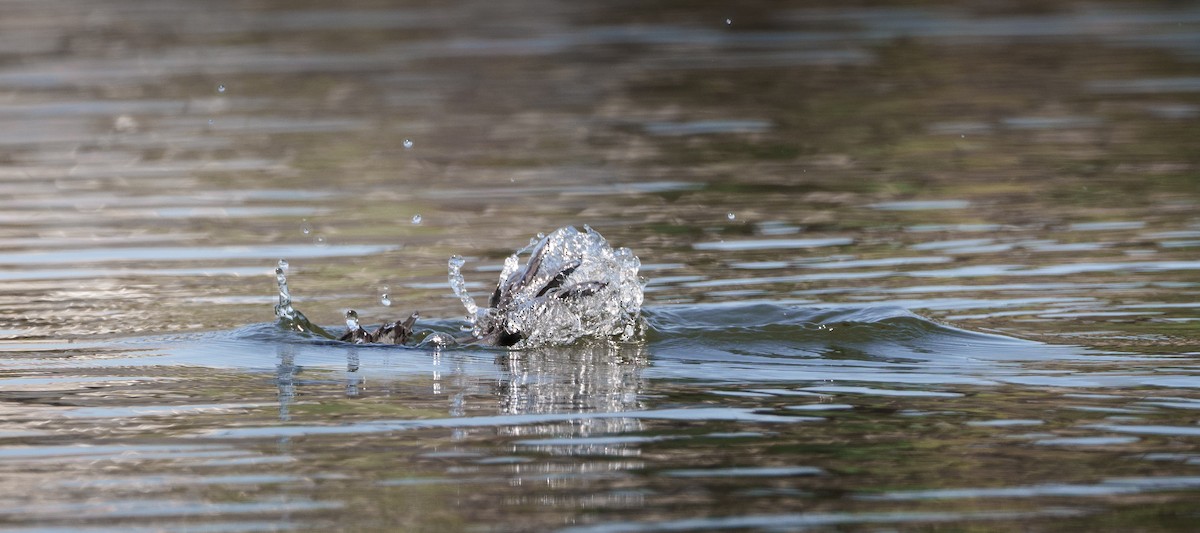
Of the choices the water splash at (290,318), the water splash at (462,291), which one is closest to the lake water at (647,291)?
the water splash at (290,318)

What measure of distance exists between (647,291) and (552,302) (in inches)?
45.7

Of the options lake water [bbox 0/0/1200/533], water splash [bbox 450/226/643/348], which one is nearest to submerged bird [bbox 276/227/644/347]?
water splash [bbox 450/226/643/348]

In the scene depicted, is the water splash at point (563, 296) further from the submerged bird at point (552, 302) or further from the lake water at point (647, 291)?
the lake water at point (647, 291)

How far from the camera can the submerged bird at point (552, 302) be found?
8.24 metres

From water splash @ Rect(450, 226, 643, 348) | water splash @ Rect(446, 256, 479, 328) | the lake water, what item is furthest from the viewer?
water splash @ Rect(446, 256, 479, 328)

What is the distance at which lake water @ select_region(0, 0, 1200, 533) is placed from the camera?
5.71 metres

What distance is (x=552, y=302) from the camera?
8.29m

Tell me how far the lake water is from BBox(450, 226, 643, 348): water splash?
151 mm

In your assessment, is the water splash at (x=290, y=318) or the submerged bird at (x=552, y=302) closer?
the submerged bird at (x=552, y=302)

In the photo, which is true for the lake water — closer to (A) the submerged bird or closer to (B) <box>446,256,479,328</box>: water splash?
(A) the submerged bird

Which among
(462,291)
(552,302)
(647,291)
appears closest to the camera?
(552,302)

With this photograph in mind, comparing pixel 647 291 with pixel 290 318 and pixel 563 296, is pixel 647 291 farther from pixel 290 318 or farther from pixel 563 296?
pixel 290 318

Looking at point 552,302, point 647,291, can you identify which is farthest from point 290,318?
point 647,291

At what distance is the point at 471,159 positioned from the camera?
49.4 feet
